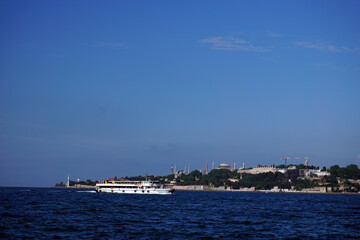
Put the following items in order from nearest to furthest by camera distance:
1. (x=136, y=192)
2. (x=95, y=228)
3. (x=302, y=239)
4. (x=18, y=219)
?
(x=302, y=239) < (x=95, y=228) < (x=18, y=219) < (x=136, y=192)

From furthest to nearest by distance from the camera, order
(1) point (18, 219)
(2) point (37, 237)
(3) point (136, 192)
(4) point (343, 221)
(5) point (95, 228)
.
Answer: (3) point (136, 192) < (4) point (343, 221) < (1) point (18, 219) < (5) point (95, 228) < (2) point (37, 237)

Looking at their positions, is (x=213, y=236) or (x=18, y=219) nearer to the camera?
(x=213, y=236)

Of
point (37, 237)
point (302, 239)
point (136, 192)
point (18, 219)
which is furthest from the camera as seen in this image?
point (136, 192)

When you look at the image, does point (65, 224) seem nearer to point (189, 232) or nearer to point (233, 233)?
point (189, 232)

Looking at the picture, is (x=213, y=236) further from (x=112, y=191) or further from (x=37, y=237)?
(x=112, y=191)

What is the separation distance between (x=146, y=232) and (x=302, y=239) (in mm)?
16275

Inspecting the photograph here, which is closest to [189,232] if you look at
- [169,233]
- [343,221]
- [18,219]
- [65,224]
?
[169,233]

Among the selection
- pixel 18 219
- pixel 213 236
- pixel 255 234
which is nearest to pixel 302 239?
pixel 255 234

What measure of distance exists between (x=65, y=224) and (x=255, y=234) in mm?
22343

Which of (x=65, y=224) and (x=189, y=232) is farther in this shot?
(x=65, y=224)

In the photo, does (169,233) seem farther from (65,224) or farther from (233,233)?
(65,224)

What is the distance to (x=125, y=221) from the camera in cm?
6309

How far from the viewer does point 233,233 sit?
175 ft

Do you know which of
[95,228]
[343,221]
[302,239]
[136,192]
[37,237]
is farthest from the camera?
[136,192]
